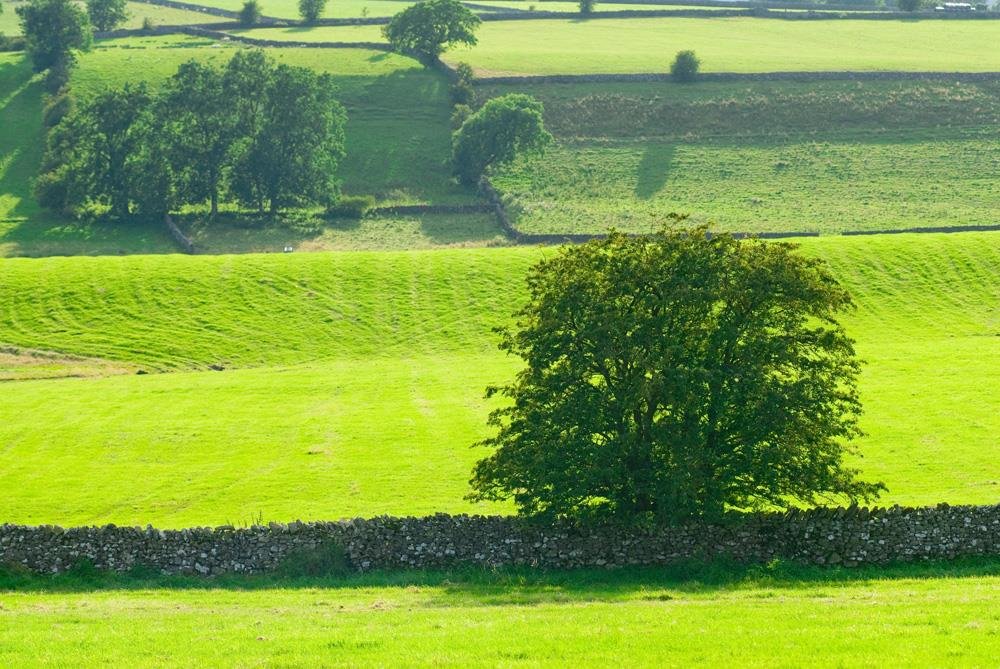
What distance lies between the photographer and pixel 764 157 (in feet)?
493

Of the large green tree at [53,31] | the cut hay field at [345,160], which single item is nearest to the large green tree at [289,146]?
the cut hay field at [345,160]

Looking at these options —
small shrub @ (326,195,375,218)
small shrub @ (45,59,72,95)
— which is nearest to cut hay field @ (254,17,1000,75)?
small shrub @ (45,59,72,95)

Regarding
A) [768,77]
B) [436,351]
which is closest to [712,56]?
[768,77]

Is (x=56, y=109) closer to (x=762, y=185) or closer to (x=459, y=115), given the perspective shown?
(x=459, y=115)

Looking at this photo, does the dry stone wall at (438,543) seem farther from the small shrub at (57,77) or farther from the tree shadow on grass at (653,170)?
the small shrub at (57,77)

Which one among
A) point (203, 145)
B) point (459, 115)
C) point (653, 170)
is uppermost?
point (459, 115)

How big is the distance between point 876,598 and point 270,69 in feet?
405

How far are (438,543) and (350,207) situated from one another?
101592 millimetres

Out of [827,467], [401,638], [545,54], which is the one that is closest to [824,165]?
[545,54]

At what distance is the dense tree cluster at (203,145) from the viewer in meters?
134

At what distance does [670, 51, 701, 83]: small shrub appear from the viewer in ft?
562

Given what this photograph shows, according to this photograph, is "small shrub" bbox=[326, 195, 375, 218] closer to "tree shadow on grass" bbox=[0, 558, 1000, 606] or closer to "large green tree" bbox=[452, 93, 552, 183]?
"large green tree" bbox=[452, 93, 552, 183]

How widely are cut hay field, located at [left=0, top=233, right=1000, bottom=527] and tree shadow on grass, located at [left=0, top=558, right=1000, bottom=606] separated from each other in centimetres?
875

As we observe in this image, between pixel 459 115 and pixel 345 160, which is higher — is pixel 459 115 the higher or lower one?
the higher one
